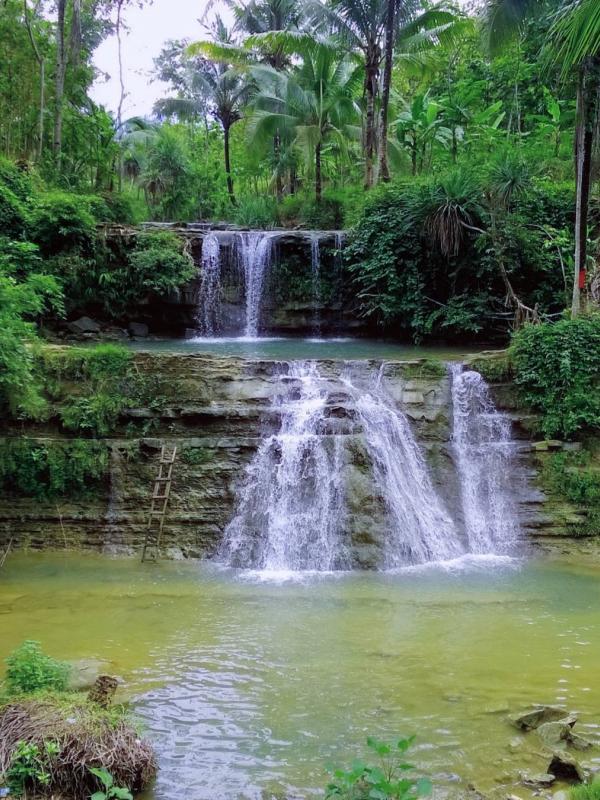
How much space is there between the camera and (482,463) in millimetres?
11445

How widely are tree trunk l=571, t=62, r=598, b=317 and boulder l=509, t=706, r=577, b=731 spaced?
9.52 meters

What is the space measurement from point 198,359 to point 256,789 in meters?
8.40

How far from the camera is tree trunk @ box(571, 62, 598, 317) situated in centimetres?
1240

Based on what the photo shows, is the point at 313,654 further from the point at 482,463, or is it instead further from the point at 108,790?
the point at 482,463

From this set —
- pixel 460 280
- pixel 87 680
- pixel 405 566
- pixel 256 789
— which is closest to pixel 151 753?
pixel 256 789

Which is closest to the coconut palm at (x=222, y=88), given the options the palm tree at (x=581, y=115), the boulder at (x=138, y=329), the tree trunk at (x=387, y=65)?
the tree trunk at (x=387, y=65)

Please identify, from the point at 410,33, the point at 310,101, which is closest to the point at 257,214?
the point at 310,101

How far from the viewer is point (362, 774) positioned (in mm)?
3799

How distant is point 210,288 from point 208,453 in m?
8.78

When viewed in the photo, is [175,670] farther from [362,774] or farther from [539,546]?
[539,546]

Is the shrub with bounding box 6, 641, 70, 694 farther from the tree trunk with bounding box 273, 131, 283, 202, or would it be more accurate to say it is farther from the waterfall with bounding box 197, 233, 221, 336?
the tree trunk with bounding box 273, 131, 283, 202

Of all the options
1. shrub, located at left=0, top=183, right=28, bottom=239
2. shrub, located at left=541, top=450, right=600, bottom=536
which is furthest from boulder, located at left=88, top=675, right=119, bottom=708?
shrub, located at left=0, top=183, right=28, bottom=239

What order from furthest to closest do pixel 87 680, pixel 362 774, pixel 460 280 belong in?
1. pixel 460 280
2. pixel 87 680
3. pixel 362 774

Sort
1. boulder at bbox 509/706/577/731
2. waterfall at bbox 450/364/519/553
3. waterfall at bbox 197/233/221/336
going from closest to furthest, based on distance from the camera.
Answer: boulder at bbox 509/706/577/731
waterfall at bbox 450/364/519/553
waterfall at bbox 197/233/221/336
